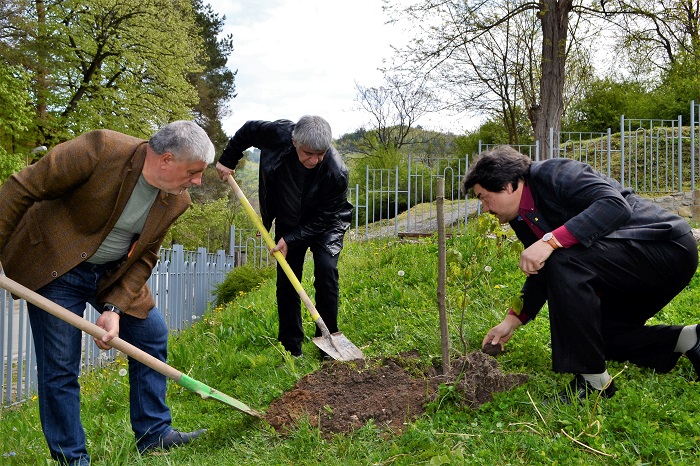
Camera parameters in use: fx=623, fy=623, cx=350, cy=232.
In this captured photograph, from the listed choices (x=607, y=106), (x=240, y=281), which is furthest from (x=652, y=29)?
(x=240, y=281)

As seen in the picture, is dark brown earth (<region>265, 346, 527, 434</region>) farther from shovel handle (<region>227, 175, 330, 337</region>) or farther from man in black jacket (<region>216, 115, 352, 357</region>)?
man in black jacket (<region>216, 115, 352, 357</region>)

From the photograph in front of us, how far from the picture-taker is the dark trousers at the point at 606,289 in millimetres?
2848

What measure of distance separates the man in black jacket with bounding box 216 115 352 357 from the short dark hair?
1378mm

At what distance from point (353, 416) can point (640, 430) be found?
4.43 feet

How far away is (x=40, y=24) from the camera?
17.4 metres

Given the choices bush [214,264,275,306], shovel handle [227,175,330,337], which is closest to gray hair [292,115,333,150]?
shovel handle [227,175,330,337]

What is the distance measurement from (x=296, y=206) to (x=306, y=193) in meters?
0.12

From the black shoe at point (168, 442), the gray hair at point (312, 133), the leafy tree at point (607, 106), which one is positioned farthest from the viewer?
the leafy tree at point (607, 106)

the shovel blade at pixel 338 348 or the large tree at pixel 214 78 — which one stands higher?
the large tree at pixel 214 78

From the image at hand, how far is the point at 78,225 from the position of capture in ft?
9.72

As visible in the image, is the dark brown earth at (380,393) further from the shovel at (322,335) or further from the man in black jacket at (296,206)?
the man in black jacket at (296,206)

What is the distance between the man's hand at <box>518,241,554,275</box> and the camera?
2889 millimetres

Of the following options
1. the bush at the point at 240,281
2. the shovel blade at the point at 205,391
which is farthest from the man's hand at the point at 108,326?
the bush at the point at 240,281

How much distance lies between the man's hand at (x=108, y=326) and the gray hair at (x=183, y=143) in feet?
2.70
